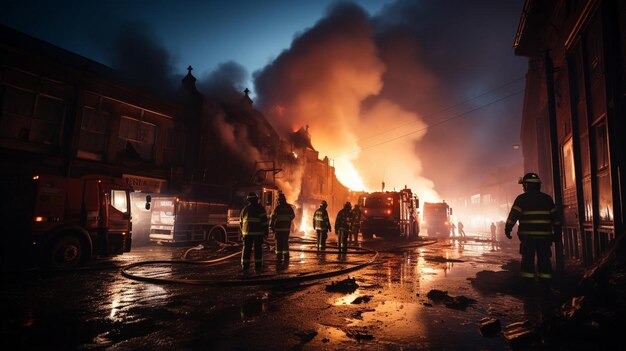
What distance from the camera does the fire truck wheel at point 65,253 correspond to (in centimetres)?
893

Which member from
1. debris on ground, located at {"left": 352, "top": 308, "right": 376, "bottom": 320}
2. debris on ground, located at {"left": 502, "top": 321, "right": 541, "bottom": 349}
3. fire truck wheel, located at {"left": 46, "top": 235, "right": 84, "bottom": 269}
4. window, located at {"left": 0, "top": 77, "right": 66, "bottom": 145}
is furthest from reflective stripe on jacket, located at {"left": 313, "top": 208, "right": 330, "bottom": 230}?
window, located at {"left": 0, "top": 77, "right": 66, "bottom": 145}

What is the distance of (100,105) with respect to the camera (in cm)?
1708

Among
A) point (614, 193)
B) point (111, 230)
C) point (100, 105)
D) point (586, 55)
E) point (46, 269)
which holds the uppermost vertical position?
point (100, 105)

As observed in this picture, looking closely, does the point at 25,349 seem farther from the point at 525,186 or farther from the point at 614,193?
the point at 614,193

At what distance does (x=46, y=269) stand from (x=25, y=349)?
6537 mm

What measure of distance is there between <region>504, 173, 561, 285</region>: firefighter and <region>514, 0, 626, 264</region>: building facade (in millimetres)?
1539

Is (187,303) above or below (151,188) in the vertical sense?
below

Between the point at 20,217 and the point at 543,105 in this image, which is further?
the point at 543,105

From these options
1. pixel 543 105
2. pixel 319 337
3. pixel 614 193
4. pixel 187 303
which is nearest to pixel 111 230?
pixel 187 303

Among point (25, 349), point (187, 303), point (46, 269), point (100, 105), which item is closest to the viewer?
point (25, 349)

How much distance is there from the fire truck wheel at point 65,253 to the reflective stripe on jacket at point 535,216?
1051 centimetres

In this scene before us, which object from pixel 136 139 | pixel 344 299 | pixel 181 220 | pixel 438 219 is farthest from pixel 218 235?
pixel 438 219

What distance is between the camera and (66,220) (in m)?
9.47

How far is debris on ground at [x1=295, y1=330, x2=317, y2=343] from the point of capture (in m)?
3.58
